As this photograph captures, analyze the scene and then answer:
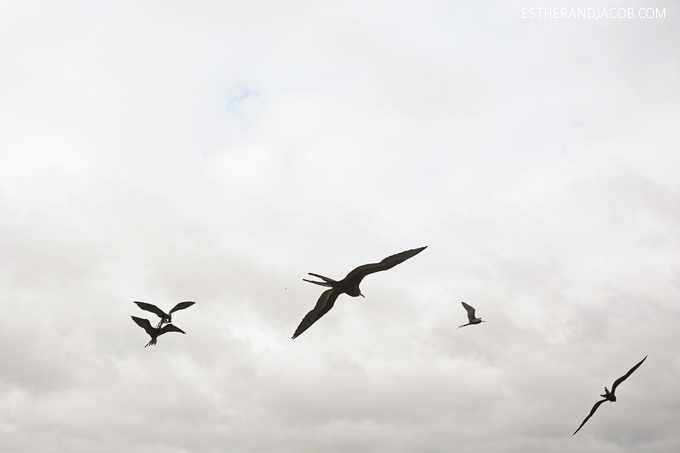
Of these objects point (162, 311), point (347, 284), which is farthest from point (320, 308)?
point (162, 311)

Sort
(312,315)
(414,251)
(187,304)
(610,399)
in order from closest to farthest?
(414,251) < (312,315) < (187,304) < (610,399)

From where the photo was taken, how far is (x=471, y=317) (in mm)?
33906

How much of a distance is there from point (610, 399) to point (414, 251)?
70.7 ft

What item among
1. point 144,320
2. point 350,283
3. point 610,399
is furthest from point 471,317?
point 144,320

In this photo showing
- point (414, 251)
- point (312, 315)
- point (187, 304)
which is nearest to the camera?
point (414, 251)

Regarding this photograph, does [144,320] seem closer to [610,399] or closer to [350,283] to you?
[350,283]

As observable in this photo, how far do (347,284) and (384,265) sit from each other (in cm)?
177

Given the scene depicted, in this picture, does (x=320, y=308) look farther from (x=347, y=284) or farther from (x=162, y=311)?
(x=162, y=311)

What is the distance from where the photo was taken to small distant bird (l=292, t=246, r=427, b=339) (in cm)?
1878

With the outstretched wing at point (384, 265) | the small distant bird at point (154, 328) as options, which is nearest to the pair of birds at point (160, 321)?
the small distant bird at point (154, 328)

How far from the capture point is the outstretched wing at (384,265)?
1861 cm

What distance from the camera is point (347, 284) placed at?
20.1 m

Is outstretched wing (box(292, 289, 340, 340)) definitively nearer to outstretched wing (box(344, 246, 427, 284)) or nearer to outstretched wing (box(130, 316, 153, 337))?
outstretched wing (box(344, 246, 427, 284))

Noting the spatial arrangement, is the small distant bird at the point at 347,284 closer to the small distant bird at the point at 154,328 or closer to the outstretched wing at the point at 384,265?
the outstretched wing at the point at 384,265
